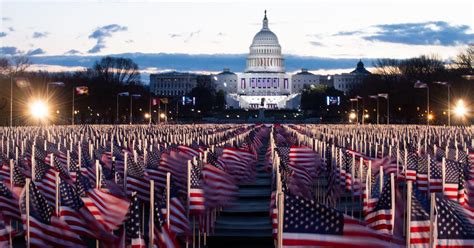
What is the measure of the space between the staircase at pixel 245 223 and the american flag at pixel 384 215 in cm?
562

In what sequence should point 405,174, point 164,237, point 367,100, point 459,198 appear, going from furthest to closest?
point 367,100, point 405,174, point 459,198, point 164,237

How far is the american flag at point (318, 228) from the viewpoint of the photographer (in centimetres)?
1058

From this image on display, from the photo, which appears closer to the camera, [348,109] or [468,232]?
[468,232]

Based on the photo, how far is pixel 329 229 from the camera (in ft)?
34.8

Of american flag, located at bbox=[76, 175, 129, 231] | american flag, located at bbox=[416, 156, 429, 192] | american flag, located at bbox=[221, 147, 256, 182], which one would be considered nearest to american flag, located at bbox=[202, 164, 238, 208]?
american flag, located at bbox=[76, 175, 129, 231]

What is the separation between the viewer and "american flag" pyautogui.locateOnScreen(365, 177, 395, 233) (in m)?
13.7

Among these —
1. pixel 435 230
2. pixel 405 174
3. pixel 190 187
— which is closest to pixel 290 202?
pixel 435 230

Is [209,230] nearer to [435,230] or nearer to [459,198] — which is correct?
[459,198]

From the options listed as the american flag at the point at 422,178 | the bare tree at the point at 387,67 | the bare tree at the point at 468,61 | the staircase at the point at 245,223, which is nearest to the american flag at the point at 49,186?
the staircase at the point at 245,223

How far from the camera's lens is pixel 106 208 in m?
14.8

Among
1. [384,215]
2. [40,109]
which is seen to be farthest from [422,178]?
[40,109]

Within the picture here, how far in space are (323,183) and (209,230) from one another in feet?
38.8

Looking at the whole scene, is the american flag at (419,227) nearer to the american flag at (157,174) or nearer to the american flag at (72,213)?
the american flag at (72,213)

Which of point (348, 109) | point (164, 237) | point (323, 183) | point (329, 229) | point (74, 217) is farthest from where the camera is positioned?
point (348, 109)
